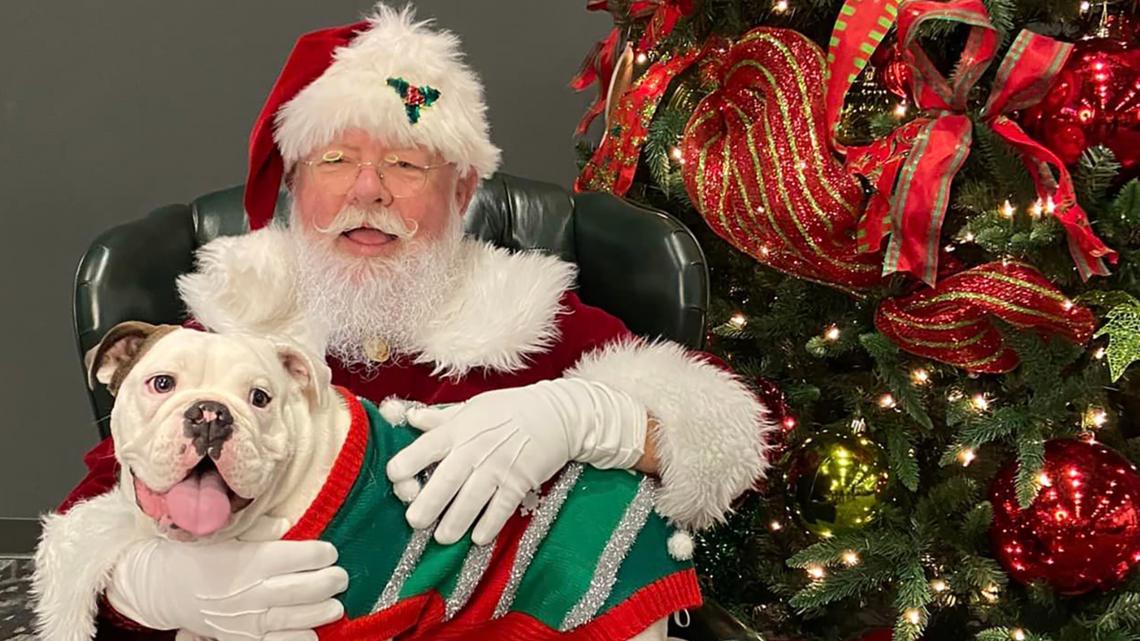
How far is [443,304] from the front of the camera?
1.58 meters

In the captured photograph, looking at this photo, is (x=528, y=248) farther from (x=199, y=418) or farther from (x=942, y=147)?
(x=199, y=418)

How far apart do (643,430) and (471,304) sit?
1.31 ft

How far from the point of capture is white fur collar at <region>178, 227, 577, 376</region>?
4.87 ft

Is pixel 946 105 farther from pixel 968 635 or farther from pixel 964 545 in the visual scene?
pixel 968 635

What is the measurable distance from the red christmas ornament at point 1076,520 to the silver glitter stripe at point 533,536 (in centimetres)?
88

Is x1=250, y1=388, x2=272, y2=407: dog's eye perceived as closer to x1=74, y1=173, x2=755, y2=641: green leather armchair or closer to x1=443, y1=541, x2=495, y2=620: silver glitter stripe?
x1=443, y1=541, x2=495, y2=620: silver glitter stripe

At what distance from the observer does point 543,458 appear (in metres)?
1.22

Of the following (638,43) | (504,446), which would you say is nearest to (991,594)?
(504,446)

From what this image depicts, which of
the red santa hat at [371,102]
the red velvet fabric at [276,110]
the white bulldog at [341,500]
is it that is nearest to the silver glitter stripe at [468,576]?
the white bulldog at [341,500]

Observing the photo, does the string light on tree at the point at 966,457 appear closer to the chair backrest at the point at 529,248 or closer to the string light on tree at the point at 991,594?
the string light on tree at the point at 991,594

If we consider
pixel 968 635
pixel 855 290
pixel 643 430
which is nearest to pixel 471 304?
pixel 643 430

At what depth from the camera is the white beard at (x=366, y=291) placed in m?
1.51

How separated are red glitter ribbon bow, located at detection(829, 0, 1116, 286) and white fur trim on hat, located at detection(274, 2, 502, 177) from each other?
2.10ft

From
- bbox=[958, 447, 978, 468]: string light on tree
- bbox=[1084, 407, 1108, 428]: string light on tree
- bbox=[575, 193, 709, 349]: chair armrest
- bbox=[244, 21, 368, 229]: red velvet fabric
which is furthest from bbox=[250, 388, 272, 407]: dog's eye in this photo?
bbox=[1084, 407, 1108, 428]: string light on tree
